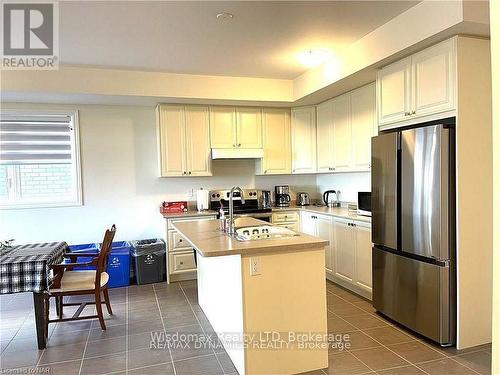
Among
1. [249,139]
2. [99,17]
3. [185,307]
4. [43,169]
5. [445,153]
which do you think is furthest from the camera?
[249,139]

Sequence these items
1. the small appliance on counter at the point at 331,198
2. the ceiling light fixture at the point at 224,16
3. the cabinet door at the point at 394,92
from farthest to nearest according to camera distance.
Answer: the small appliance on counter at the point at 331,198, the cabinet door at the point at 394,92, the ceiling light fixture at the point at 224,16

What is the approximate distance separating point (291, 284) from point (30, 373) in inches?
77.8

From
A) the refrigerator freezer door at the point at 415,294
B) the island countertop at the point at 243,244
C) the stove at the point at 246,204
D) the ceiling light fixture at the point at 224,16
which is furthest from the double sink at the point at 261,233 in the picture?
the stove at the point at 246,204

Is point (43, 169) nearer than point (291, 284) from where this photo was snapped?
No

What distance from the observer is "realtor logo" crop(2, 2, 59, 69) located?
8.82ft

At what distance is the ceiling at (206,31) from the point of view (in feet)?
8.97

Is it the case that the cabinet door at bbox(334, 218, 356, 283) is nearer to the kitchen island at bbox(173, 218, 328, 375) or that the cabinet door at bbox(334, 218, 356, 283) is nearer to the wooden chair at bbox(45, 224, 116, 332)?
the kitchen island at bbox(173, 218, 328, 375)

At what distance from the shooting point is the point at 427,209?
2.77m

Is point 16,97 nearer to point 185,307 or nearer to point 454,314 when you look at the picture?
point 185,307

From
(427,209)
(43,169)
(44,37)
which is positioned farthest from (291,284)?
(43,169)

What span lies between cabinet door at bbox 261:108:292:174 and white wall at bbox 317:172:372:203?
25.1 inches

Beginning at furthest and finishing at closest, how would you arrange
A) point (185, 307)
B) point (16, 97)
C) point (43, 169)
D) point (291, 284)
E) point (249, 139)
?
point (249, 139) → point (43, 169) → point (16, 97) → point (185, 307) → point (291, 284)

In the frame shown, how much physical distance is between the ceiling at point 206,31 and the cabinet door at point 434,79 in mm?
422

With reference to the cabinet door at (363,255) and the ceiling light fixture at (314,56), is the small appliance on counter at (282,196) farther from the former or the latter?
the ceiling light fixture at (314,56)
